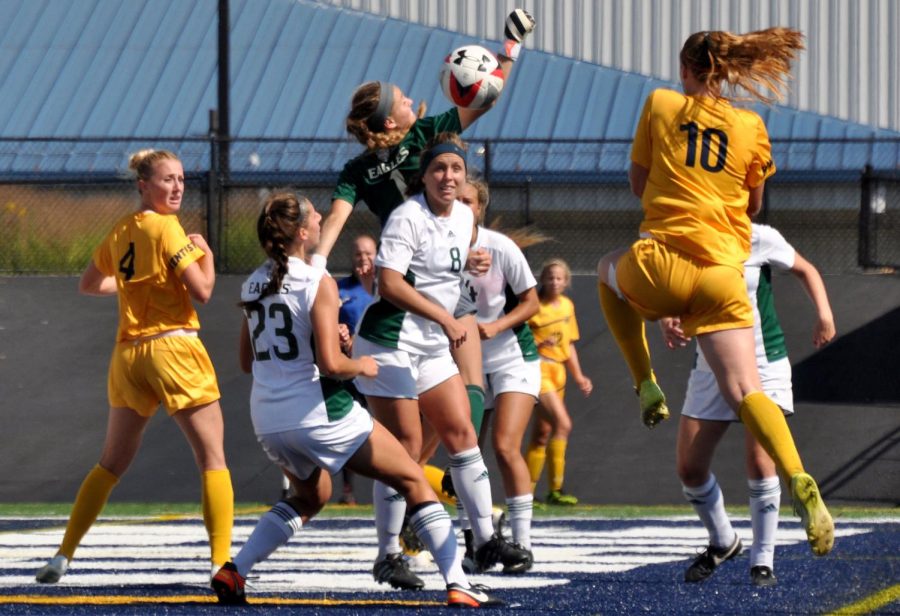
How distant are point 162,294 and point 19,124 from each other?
19.8 metres

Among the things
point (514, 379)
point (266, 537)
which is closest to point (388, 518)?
point (266, 537)

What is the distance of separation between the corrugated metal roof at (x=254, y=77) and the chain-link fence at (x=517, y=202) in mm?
3415

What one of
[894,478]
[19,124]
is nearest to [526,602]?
[894,478]

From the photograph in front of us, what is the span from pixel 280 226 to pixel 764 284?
2.33 m

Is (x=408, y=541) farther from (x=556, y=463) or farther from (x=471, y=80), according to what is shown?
(x=556, y=463)

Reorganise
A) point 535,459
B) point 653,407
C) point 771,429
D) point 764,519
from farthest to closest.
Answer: point 535,459
point 764,519
point 653,407
point 771,429

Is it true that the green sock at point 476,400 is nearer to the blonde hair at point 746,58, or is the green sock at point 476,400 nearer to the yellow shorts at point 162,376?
the yellow shorts at point 162,376

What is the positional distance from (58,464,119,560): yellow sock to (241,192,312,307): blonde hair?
1.44m

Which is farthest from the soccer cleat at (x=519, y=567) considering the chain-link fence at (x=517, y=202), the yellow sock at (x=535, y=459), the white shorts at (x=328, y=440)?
the chain-link fence at (x=517, y=202)

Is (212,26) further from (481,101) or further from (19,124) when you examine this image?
(481,101)

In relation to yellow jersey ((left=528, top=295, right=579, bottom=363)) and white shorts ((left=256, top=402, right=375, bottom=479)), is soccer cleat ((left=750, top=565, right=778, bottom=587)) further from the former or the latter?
yellow jersey ((left=528, top=295, right=579, bottom=363))

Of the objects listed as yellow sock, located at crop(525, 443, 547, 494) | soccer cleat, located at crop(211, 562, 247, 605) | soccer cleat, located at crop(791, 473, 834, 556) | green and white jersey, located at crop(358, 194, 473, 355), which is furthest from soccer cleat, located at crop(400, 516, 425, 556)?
yellow sock, located at crop(525, 443, 547, 494)

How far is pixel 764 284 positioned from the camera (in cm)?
767

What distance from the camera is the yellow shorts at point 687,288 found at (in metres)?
6.50
